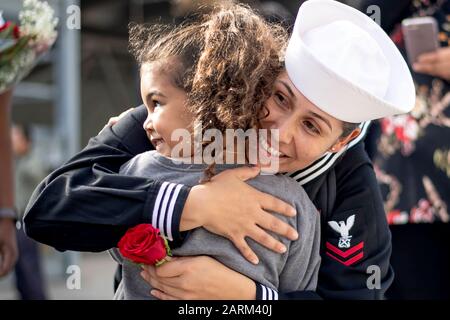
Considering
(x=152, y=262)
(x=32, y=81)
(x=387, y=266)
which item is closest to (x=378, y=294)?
(x=387, y=266)

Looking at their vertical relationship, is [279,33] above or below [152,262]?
above

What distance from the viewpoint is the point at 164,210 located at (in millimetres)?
1655

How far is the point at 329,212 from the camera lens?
1.83m

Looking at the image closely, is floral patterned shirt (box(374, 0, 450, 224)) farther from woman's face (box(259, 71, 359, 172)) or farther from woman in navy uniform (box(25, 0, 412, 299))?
woman's face (box(259, 71, 359, 172))

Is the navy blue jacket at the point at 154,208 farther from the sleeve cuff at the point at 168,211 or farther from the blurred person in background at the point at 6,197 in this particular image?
the blurred person in background at the point at 6,197

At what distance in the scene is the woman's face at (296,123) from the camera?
167 cm

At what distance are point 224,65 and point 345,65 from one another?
0.88 ft

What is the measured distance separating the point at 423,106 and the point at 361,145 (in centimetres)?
88

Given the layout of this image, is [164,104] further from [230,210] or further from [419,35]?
[419,35]

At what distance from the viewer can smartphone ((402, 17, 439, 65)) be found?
103 inches

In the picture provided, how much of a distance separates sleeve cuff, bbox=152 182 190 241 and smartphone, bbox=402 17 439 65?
4.42 ft

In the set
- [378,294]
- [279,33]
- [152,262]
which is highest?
[279,33]

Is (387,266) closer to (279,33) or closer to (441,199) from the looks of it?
(279,33)

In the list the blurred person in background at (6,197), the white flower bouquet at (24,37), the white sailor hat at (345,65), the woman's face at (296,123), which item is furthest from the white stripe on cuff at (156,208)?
the blurred person in background at (6,197)
